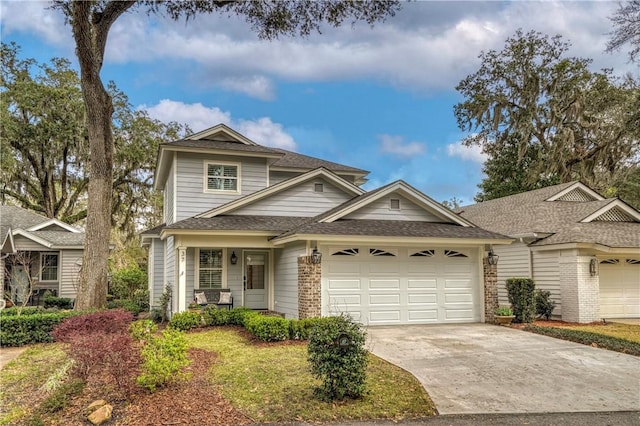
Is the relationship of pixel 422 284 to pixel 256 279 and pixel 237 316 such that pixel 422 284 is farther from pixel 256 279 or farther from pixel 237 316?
pixel 256 279

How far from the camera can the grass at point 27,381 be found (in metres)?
6.00

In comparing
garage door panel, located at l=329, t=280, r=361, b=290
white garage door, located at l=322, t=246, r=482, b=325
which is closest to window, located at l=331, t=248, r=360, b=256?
white garage door, located at l=322, t=246, r=482, b=325

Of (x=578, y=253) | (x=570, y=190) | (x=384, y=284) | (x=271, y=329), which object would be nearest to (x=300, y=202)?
(x=384, y=284)

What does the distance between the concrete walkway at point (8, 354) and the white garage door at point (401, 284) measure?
688cm

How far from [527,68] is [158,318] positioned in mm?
23840

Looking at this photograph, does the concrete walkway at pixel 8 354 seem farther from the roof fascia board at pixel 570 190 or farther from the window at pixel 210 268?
the roof fascia board at pixel 570 190

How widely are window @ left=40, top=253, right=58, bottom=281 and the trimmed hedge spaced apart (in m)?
19.1

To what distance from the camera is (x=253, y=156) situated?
16062 millimetres

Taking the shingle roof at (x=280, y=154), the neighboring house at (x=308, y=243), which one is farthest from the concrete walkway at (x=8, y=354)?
the shingle roof at (x=280, y=154)

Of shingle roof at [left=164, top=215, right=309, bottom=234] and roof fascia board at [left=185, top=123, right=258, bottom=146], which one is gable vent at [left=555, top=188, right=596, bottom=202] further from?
roof fascia board at [left=185, top=123, right=258, bottom=146]

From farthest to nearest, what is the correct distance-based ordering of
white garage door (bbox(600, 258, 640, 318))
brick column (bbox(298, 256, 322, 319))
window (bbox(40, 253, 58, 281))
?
1. window (bbox(40, 253, 58, 281))
2. white garage door (bbox(600, 258, 640, 318))
3. brick column (bbox(298, 256, 322, 319))

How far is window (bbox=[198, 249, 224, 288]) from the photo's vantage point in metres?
14.8

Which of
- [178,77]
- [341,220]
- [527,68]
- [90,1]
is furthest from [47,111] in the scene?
[527,68]

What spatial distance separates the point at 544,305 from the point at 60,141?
77.5 ft
